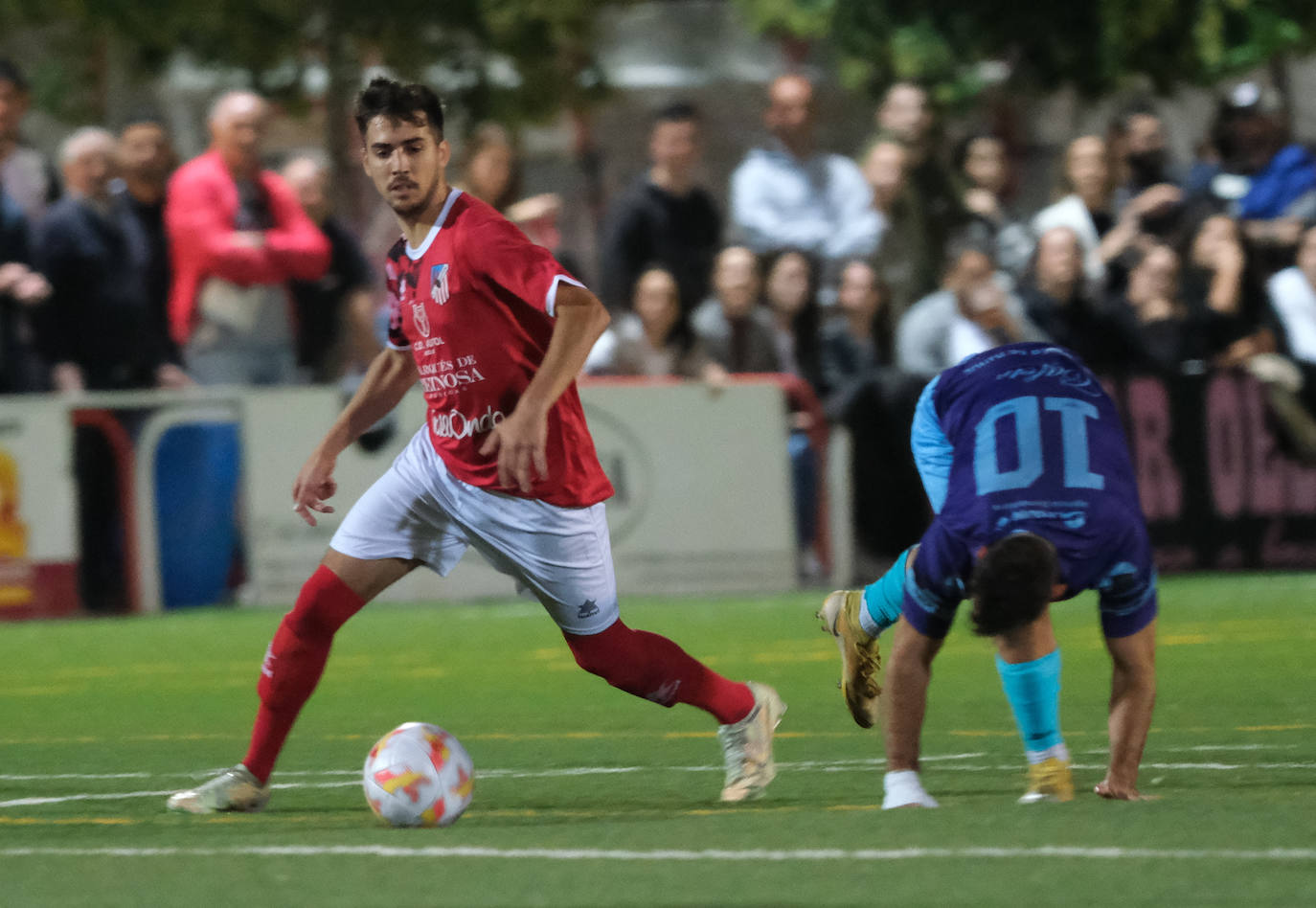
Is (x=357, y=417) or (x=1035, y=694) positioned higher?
(x=357, y=417)

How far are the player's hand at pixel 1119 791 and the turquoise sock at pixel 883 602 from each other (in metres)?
1.22

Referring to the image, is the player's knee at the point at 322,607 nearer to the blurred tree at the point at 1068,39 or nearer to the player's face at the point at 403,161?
the player's face at the point at 403,161

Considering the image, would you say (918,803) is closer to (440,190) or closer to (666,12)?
(440,190)

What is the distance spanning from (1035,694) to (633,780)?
5.12 feet

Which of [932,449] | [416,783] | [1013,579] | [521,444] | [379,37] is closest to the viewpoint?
[1013,579]

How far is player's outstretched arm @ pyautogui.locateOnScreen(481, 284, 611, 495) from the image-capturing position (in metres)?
6.25

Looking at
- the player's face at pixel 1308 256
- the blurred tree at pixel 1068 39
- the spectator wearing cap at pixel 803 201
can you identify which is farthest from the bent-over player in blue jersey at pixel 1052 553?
the blurred tree at pixel 1068 39

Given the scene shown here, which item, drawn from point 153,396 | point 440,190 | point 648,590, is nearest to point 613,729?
point 440,190

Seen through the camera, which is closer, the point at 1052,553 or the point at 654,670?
the point at 1052,553

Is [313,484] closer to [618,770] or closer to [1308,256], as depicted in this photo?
[618,770]

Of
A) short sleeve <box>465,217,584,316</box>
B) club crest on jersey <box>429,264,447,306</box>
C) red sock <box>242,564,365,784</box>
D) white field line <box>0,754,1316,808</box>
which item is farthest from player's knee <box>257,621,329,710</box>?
short sleeve <box>465,217,584,316</box>

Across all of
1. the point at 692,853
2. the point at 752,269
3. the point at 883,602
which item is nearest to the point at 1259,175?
the point at 752,269

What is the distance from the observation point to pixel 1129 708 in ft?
21.2

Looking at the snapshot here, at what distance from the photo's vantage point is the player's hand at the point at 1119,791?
6.46 metres
